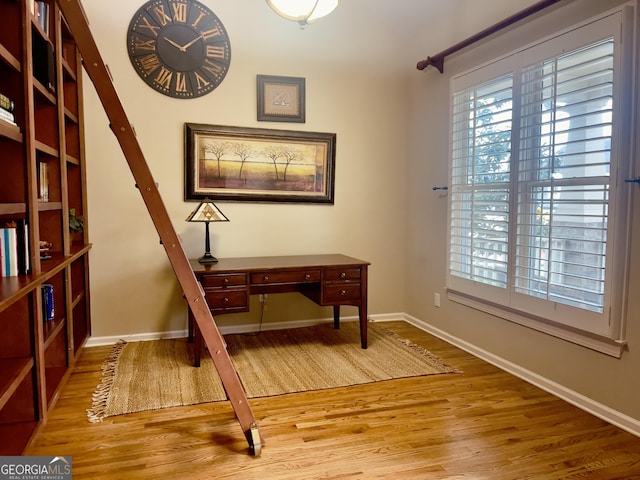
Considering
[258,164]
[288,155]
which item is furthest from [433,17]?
[258,164]

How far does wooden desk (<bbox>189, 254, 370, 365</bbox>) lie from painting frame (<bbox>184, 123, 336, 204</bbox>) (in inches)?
22.6

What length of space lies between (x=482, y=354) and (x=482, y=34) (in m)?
2.19

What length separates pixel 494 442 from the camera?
2.00 m

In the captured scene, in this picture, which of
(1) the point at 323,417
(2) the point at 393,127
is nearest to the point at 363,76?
(2) the point at 393,127

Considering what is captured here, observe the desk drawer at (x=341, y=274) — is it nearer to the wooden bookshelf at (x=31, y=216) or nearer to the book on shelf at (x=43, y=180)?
the wooden bookshelf at (x=31, y=216)

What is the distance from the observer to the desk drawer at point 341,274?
3156 millimetres

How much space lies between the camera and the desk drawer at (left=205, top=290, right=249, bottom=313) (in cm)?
289

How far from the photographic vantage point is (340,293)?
3.20 metres

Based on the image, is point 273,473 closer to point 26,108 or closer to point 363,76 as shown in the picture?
point 26,108

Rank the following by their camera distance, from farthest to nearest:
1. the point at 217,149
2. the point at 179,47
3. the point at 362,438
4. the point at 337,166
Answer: the point at 337,166 < the point at 217,149 < the point at 179,47 < the point at 362,438

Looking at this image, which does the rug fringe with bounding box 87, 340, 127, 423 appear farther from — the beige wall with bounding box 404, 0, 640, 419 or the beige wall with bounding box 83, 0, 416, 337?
the beige wall with bounding box 404, 0, 640, 419

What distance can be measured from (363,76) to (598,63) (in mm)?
2007

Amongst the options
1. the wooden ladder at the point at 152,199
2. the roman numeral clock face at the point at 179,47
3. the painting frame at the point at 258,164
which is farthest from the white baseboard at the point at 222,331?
the roman numeral clock face at the point at 179,47

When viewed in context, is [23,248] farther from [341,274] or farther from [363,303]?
[363,303]
